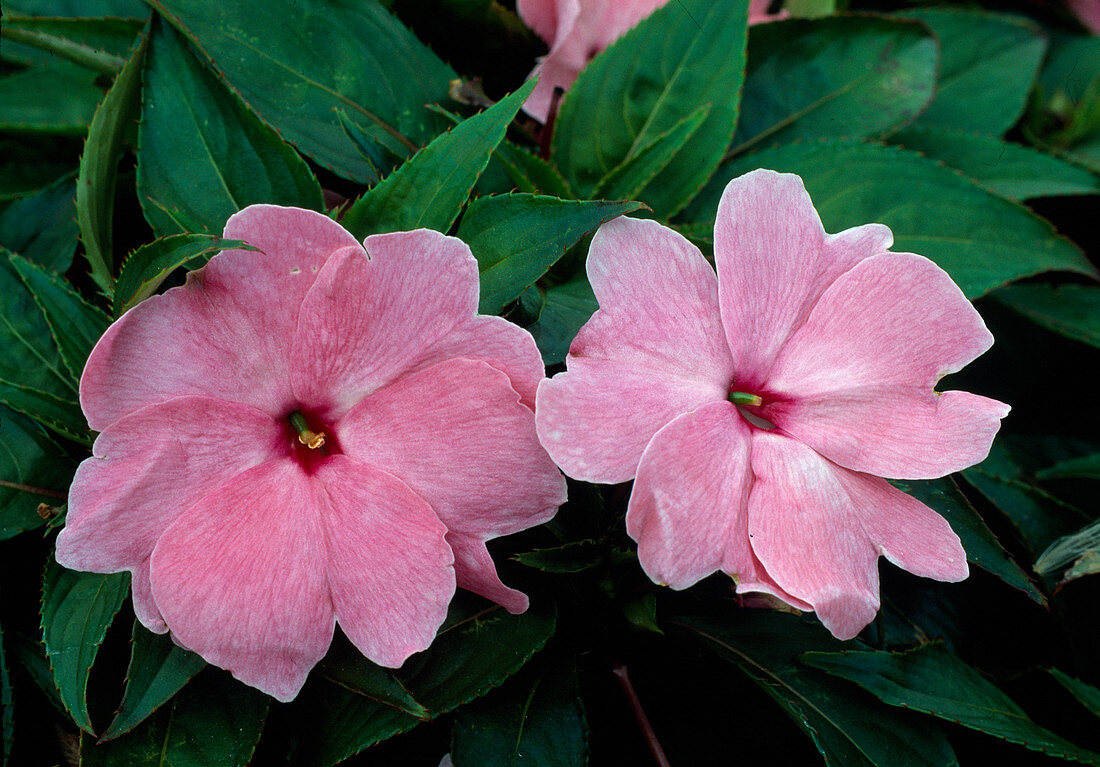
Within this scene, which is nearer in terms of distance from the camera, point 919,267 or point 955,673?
point 919,267

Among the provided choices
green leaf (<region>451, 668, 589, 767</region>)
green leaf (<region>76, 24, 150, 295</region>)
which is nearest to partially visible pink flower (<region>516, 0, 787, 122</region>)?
green leaf (<region>76, 24, 150, 295</region>)

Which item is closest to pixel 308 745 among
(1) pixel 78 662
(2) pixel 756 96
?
(1) pixel 78 662

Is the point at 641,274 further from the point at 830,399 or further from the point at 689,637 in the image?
the point at 689,637

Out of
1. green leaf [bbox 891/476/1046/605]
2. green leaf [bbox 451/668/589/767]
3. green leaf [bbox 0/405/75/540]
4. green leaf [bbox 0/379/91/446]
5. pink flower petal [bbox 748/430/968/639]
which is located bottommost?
green leaf [bbox 451/668/589/767]

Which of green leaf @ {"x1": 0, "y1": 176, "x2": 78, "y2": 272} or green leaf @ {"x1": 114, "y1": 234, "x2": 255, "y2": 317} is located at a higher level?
green leaf @ {"x1": 114, "y1": 234, "x2": 255, "y2": 317}

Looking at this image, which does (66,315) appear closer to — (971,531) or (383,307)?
(383,307)

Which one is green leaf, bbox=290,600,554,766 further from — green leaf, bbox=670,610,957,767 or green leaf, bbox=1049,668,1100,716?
green leaf, bbox=1049,668,1100,716
